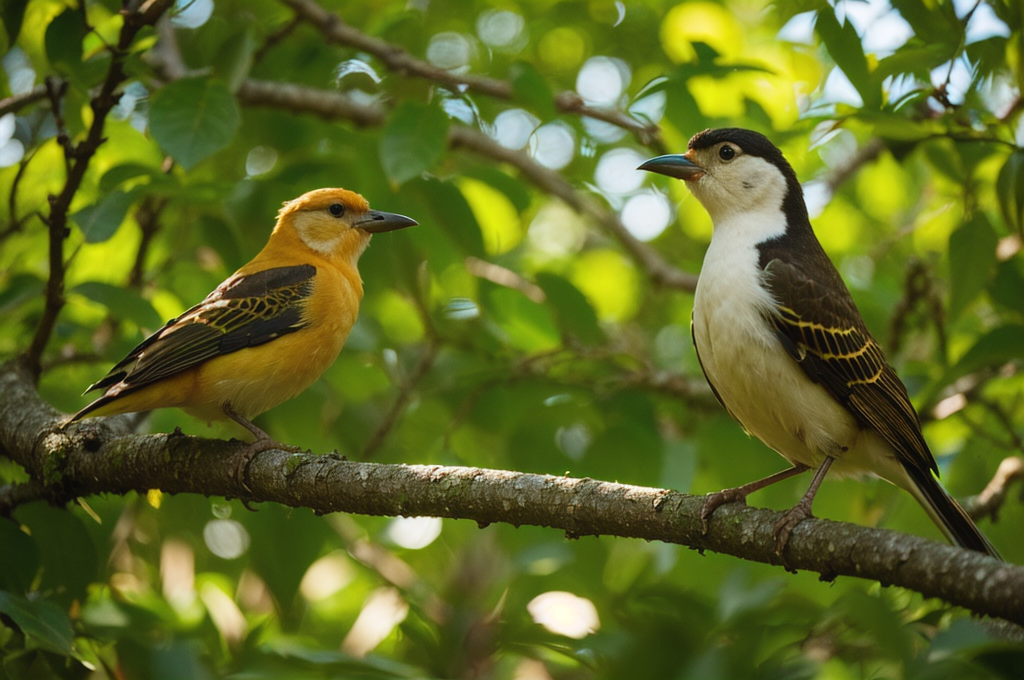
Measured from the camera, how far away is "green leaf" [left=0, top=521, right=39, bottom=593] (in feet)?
13.1

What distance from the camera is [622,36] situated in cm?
914

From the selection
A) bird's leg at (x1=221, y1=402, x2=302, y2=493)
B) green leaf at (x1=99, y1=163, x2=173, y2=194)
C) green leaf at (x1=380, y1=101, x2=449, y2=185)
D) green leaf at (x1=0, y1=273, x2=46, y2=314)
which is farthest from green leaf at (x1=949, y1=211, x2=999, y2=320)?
green leaf at (x1=0, y1=273, x2=46, y2=314)

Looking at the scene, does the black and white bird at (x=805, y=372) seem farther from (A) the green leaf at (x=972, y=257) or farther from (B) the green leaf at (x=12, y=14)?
(B) the green leaf at (x=12, y=14)

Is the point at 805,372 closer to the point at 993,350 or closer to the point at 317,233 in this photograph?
the point at 993,350

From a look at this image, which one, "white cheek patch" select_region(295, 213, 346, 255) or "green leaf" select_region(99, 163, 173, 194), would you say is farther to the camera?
"white cheek patch" select_region(295, 213, 346, 255)

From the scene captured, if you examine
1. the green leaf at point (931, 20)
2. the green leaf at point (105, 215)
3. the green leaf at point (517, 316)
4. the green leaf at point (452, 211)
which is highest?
the green leaf at point (931, 20)

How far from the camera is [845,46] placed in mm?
4328

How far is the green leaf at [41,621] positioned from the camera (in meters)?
3.31

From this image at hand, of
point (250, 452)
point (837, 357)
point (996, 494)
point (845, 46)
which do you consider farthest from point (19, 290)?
Answer: point (996, 494)

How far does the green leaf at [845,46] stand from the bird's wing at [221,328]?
3043 mm

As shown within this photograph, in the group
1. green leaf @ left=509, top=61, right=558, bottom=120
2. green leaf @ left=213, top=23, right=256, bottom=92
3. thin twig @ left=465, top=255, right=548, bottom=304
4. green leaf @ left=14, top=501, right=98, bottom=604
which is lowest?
green leaf @ left=14, top=501, right=98, bottom=604

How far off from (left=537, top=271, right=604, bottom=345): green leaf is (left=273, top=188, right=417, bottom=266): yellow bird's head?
1.12 meters

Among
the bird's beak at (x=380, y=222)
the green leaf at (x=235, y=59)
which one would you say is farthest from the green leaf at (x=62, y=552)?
the green leaf at (x=235, y=59)

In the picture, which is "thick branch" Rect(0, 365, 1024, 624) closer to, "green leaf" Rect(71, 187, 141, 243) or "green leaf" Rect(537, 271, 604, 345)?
"green leaf" Rect(71, 187, 141, 243)
